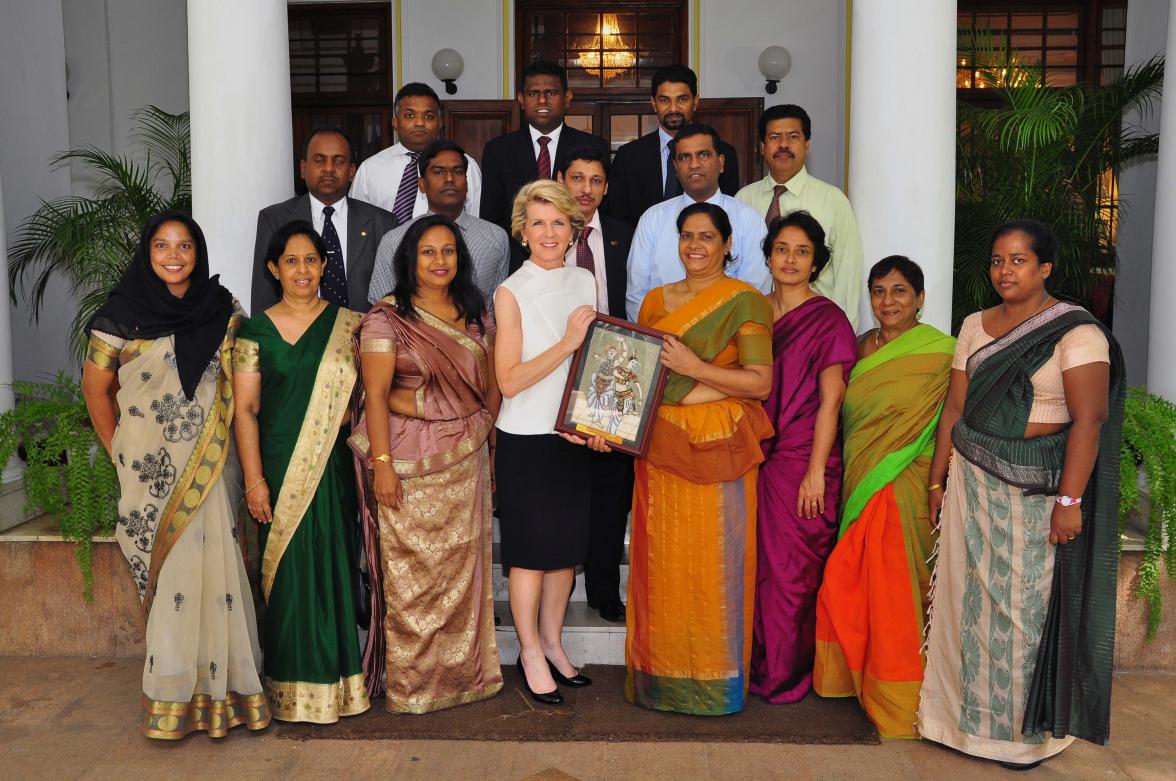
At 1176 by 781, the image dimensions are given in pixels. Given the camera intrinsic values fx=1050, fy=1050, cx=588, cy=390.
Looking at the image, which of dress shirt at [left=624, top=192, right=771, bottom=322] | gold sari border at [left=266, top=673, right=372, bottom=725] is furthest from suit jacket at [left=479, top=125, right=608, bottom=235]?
gold sari border at [left=266, top=673, right=372, bottom=725]

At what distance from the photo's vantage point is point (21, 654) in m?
4.75

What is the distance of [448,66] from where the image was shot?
871cm

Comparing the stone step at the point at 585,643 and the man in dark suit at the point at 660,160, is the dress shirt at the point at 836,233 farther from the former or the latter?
the stone step at the point at 585,643

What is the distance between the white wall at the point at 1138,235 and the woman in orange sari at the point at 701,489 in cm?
546

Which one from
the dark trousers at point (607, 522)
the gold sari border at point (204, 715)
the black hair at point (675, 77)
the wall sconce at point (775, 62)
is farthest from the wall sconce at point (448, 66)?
the gold sari border at point (204, 715)

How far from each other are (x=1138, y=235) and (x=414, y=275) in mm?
6544

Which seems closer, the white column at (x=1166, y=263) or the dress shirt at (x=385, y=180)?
the white column at (x=1166, y=263)

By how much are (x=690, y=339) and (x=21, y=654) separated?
3.36 metres

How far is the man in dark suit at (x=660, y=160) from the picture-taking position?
5184mm

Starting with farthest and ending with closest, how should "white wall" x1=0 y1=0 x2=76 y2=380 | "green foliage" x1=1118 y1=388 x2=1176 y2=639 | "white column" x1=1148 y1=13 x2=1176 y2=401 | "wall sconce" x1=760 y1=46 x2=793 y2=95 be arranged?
"wall sconce" x1=760 y1=46 x2=793 y2=95, "white wall" x1=0 y1=0 x2=76 y2=380, "white column" x1=1148 y1=13 x2=1176 y2=401, "green foliage" x1=1118 y1=388 x2=1176 y2=639

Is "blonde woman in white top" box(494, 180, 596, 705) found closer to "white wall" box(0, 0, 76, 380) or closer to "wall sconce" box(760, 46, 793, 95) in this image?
"white wall" box(0, 0, 76, 380)

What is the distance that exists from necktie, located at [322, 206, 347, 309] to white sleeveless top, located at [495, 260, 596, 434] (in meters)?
1.10

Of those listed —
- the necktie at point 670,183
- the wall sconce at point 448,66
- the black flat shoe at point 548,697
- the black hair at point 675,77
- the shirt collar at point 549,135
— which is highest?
the wall sconce at point 448,66

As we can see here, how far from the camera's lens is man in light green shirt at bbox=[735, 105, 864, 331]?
15.6 ft
